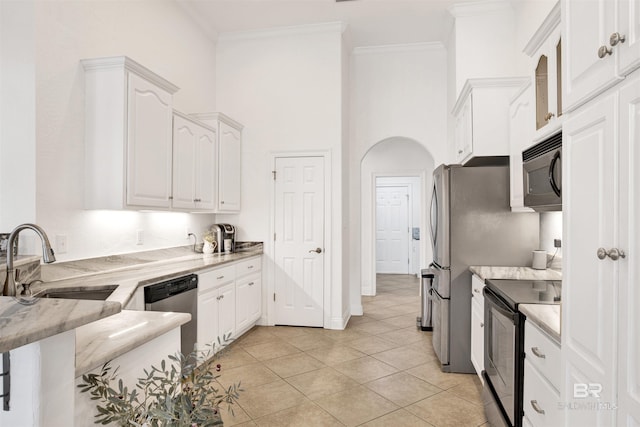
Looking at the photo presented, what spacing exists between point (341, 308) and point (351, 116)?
8.48 ft

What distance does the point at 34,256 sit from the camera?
227cm

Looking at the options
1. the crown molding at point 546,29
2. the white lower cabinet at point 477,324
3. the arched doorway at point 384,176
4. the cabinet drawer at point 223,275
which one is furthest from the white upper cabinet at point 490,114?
the arched doorway at point 384,176

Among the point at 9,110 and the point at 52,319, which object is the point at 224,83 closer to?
the point at 9,110

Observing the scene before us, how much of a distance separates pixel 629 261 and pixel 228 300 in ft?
11.0

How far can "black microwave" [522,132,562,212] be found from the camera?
1.89 metres

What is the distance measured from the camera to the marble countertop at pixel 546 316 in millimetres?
1501

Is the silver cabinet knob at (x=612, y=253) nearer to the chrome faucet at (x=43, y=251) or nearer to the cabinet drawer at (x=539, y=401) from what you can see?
the cabinet drawer at (x=539, y=401)

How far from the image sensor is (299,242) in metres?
4.61

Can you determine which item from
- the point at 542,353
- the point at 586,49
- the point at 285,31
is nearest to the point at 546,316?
the point at 542,353

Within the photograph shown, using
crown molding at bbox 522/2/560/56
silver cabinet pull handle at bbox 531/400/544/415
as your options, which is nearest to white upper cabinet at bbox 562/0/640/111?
crown molding at bbox 522/2/560/56

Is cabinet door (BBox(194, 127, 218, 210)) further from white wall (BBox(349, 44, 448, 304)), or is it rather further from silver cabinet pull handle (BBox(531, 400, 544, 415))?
silver cabinet pull handle (BBox(531, 400, 544, 415))

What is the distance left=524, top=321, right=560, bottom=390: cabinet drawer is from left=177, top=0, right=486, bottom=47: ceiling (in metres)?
3.68

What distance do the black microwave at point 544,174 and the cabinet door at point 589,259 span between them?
0.58 m

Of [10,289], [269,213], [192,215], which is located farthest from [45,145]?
[269,213]
